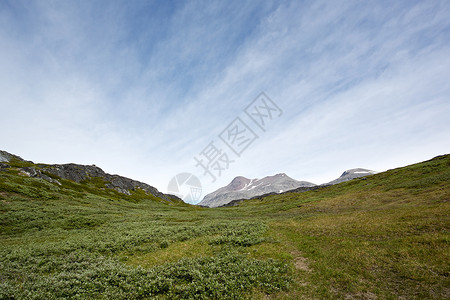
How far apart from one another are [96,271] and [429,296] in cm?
2253

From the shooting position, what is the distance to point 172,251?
2223 centimetres

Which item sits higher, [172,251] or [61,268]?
[61,268]

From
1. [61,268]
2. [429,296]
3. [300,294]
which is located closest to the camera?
[429,296]

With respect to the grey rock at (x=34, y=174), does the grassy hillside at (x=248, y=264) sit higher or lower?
lower

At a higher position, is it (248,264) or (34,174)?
(34,174)

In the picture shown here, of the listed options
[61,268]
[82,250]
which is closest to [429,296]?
[61,268]

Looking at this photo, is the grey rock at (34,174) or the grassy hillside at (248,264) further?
the grey rock at (34,174)

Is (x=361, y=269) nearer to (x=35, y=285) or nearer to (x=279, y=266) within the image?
Answer: (x=279, y=266)

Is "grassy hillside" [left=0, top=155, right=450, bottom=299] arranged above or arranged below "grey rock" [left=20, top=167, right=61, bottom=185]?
below

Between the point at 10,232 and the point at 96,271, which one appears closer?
the point at 96,271

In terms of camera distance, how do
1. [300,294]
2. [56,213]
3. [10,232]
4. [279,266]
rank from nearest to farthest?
[300,294]
[279,266]
[10,232]
[56,213]

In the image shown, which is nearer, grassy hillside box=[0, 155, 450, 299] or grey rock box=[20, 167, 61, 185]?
grassy hillside box=[0, 155, 450, 299]

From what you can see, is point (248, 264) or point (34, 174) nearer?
point (248, 264)

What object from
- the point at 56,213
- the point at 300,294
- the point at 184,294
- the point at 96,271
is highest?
the point at 56,213
